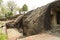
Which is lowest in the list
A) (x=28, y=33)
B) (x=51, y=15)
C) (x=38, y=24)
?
(x=28, y=33)

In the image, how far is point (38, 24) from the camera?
1184 centimetres

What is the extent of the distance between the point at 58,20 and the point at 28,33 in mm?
2690

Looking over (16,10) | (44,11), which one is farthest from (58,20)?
(16,10)

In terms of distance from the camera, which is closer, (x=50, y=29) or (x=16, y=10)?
(x=50, y=29)

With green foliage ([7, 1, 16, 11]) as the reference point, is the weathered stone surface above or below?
below

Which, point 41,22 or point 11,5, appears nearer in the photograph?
point 41,22

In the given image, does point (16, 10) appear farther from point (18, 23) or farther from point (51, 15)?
point (51, 15)

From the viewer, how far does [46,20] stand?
11961mm

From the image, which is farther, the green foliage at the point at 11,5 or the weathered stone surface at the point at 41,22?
the green foliage at the point at 11,5

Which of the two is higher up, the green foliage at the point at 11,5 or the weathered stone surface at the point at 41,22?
the green foliage at the point at 11,5

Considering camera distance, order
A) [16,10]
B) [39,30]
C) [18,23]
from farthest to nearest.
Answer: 1. [16,10]
2. [18,23]
3. [39,30]

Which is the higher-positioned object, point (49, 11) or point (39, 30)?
point (49, 11)

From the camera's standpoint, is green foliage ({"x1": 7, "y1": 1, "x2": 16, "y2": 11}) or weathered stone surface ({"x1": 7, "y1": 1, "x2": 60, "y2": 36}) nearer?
weathered stone surface ({"x1": 7, "y1": 1, "x2": 60, "y2": 36})

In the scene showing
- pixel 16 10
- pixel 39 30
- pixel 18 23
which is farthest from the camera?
pixel 16 10
